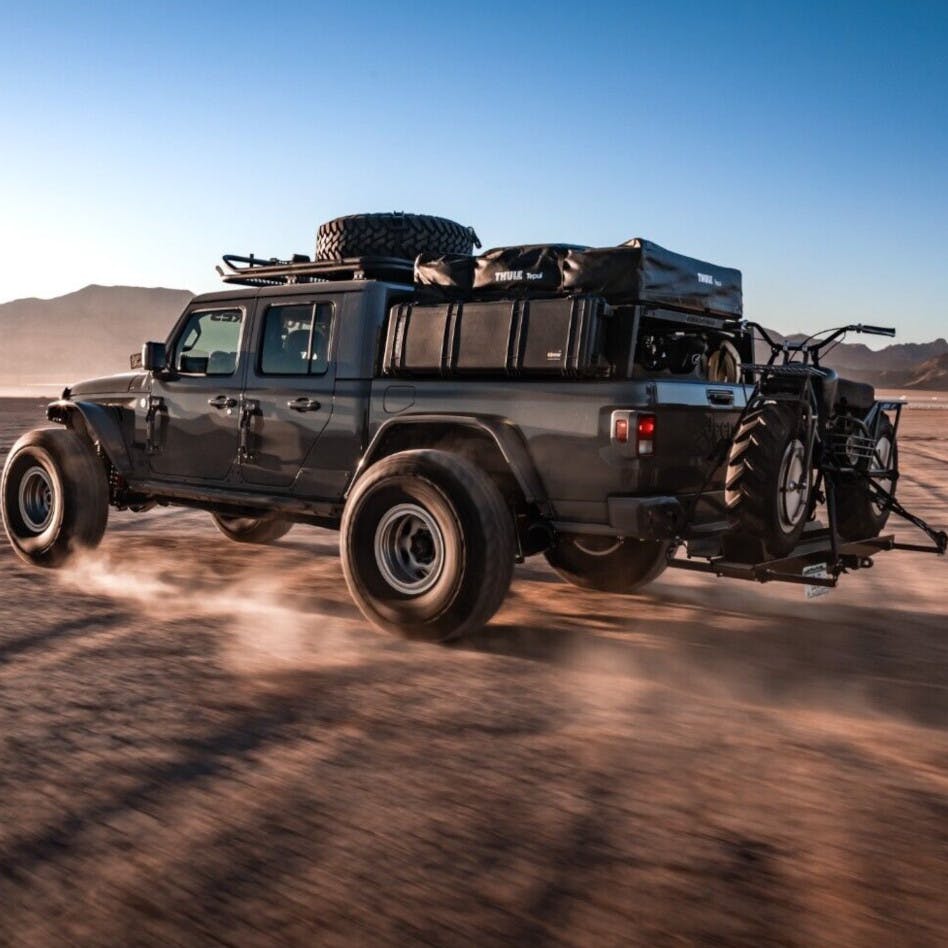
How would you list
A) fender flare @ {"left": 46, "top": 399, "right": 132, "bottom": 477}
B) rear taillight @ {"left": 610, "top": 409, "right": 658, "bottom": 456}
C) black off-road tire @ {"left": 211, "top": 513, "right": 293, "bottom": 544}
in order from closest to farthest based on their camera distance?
rear taillight @ {"left": 610, "top": 409, "right": 658, "bottom": 456} → fender flare @ {"left": 46, "top": 399, "right": 132, "bottom": 477} → black off-road tire @ {"left": 211, "top": 513, "right": 293, "bottom": 544}

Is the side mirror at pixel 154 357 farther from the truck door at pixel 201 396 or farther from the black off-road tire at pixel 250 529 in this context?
the black off-road tire at pixel 250 529

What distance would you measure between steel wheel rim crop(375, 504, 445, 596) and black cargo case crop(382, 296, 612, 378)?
0.83 metres

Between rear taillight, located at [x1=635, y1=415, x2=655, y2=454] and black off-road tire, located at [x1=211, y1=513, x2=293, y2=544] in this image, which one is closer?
rear taillight, located at [x1=635, y1=415, x2=655, y2=454]

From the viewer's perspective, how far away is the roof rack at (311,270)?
6.73 metres

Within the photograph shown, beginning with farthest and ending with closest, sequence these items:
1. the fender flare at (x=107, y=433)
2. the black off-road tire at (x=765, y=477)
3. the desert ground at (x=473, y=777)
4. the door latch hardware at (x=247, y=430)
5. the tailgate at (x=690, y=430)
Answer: the fender flare at (x=107, y=433)
the door latch hardware at (x=247, y=430)
the tailgate at (x=690, y=430)
the black off-road tire at (x=765, y=477)
the desert ground at (x=473, y=777)

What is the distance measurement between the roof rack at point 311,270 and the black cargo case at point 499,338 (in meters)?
0.66

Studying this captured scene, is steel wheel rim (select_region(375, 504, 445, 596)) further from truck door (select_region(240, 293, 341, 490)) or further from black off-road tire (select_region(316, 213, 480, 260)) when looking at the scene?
black off-road tire (select_region(316, 213, 480, 260))

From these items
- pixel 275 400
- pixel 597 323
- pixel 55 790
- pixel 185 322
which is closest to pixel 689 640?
pixel 597 323

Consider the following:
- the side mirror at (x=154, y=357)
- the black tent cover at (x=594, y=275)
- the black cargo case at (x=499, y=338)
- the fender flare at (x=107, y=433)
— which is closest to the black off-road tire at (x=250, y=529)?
the fender flare at (x=107, y=433)

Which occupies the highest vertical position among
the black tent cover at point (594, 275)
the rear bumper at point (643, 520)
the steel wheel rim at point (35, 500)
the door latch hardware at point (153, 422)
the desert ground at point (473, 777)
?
the black tent cover at point (594, 275)

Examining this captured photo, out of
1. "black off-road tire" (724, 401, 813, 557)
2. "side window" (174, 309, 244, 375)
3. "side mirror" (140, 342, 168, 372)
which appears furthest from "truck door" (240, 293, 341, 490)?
"black off-road tire" (724, 401, 813, 557)

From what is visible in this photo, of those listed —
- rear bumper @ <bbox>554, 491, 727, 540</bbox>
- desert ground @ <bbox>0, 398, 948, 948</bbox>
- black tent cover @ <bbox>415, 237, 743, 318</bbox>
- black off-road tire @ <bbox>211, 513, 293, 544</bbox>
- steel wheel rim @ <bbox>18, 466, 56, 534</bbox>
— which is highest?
black tent cover @ <bbox>415, 237, 743, 318</bbox>

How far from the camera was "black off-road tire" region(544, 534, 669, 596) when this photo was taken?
6895 millimetres

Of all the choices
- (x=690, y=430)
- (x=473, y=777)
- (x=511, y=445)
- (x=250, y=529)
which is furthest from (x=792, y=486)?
(x=250, y=529)
